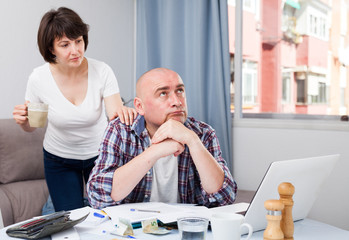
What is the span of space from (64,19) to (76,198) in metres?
0.88

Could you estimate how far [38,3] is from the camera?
3.30 m

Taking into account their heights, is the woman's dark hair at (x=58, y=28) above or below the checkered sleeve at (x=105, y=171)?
above

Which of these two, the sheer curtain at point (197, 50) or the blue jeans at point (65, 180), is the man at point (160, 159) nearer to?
the blue jeans at point (65, 180)

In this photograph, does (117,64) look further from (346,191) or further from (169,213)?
(169,213)

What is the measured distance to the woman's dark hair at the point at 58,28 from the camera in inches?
82.9

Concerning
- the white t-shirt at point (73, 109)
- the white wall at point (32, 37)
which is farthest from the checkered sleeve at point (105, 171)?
the white wall at point (32, 37)

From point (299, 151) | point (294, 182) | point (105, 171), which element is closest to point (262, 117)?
point (299, 151)

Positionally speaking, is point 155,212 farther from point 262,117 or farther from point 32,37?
point 262,117

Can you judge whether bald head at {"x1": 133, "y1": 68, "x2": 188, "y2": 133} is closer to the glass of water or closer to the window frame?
the glass of water

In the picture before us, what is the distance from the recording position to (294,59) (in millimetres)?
3521

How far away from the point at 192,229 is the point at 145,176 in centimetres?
69

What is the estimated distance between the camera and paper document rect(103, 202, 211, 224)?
4.30 feet

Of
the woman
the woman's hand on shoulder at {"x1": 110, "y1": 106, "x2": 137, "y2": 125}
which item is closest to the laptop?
the woman's hand on shoulder at {"x1": 110, "y1": 106, "x2": 137, "y2": 125}

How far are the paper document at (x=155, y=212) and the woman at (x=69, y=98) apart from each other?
2.43ft
